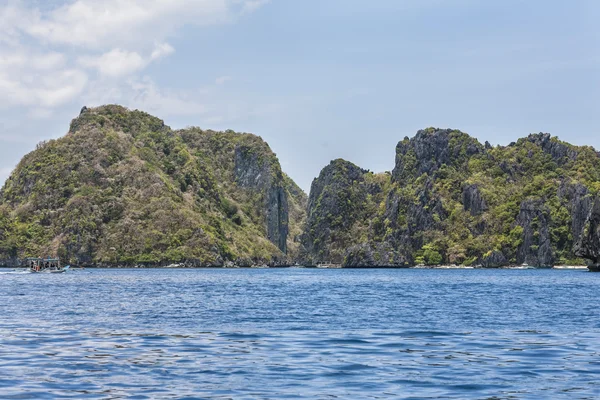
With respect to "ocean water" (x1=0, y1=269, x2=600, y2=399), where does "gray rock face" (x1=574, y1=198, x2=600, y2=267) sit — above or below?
above

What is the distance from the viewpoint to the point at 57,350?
36562mm

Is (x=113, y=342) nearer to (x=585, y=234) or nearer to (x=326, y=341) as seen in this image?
(x=326, y=341)

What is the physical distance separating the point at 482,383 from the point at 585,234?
593 ft

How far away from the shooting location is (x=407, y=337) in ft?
142

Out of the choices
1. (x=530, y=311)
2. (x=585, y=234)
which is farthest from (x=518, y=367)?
(x=585, y=234)

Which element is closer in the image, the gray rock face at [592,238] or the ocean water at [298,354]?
the ocean water at [298,354]

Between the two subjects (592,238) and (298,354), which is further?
(592,238)

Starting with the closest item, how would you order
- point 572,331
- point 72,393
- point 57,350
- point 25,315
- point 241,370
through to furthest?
point 72,393 < point 241,370 < point 57,350 < point 572,331 < point 25,315

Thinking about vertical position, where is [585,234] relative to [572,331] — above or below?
above

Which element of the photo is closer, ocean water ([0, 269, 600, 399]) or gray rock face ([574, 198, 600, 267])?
ocean water ([0, 269, 600, 399])

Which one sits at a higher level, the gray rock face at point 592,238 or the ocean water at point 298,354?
the gray rock face at point 592,238

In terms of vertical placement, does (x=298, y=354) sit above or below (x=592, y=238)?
below

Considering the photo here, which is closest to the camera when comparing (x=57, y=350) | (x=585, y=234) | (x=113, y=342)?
(x=57, y=350)

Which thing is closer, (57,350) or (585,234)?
(57,350)
